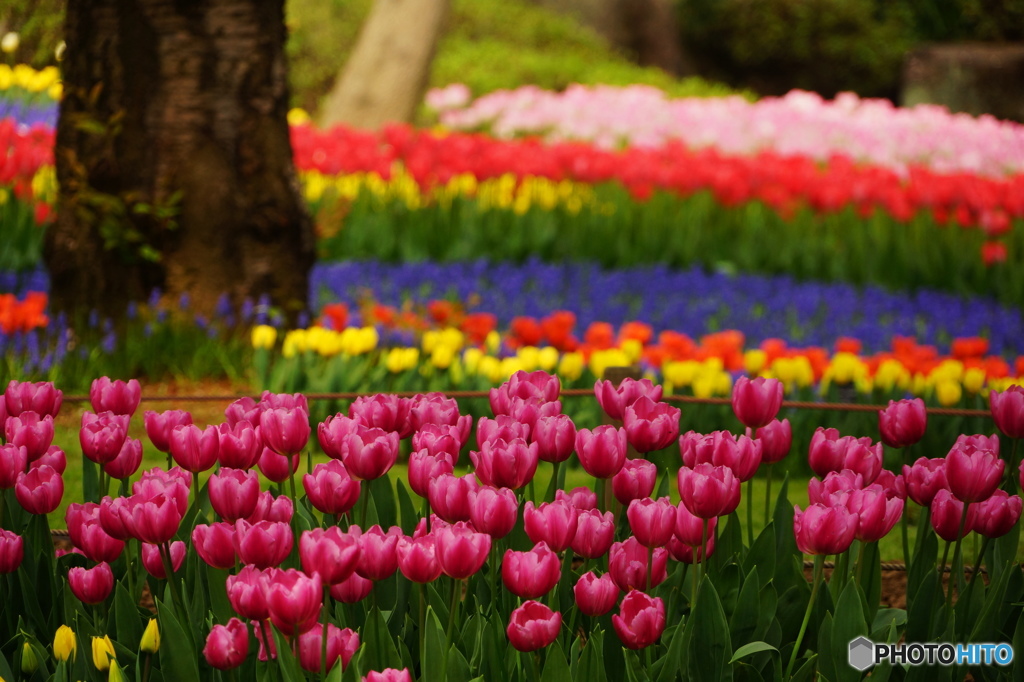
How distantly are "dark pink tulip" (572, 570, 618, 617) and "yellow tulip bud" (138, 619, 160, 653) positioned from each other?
0.56 meters

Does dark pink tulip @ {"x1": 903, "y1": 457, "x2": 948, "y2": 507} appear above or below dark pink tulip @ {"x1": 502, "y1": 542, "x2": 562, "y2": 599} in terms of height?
below

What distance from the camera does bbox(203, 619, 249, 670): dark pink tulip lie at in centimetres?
145

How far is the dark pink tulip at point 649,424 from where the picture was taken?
1.87m

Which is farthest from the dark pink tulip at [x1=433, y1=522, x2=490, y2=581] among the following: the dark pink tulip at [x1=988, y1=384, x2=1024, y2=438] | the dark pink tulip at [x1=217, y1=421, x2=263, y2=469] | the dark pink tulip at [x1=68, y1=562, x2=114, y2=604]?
the dark pink tulip at [x1=988, y1=384, x2=1024, y2=438]

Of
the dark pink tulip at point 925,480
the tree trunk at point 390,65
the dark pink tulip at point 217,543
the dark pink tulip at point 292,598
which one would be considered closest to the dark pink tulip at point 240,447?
the dark pink tulip at point 217,543

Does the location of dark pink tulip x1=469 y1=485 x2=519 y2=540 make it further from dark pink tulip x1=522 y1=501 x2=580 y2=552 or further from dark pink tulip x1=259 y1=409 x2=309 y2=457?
dark pink tulip x1=259 y1=409 x2=309 y2=457

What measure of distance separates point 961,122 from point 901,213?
5.70 m

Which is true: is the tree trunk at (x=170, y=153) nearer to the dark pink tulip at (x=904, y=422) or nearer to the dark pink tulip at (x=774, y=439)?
the dark pink tulip at (x=774, y=439)

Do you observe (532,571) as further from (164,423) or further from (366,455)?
(164,423)

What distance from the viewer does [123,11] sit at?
4227 mm

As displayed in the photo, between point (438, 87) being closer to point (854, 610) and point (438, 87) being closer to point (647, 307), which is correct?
point (647, 307)

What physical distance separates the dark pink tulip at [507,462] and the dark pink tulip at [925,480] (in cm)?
61

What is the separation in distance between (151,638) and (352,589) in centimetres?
28

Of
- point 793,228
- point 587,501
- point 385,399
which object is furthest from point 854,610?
point 793,228
